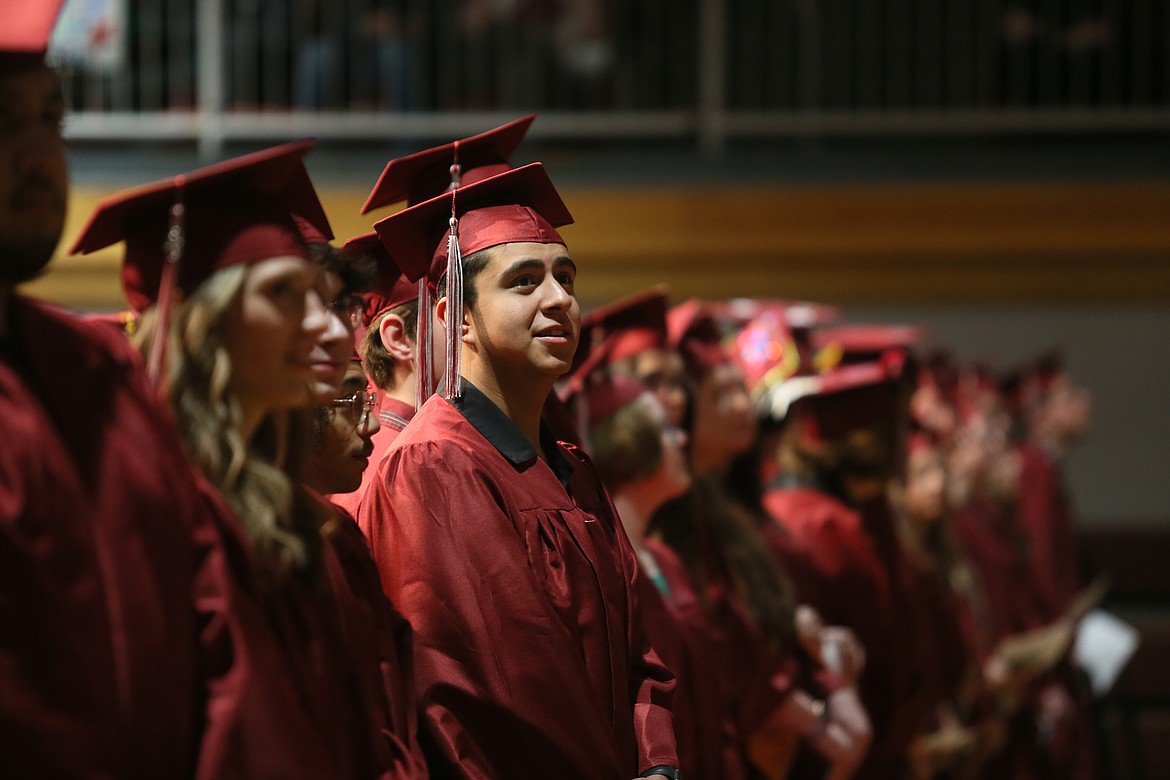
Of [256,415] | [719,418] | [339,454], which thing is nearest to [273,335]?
[256,415]

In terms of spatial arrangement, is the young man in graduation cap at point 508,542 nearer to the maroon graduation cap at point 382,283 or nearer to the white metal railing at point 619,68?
the maroon graduation cap at point 382,283

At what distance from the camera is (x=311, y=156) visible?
9539 mm

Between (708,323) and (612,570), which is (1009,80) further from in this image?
(612,570)

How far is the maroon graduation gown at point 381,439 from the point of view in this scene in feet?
9.07

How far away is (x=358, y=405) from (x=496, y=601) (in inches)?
16.0

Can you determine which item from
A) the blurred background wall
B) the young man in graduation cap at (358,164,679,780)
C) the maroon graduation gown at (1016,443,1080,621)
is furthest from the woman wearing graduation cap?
the maroon graduation gown at (1016,443,1080,621)

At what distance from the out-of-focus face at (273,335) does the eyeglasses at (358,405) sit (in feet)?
1.91

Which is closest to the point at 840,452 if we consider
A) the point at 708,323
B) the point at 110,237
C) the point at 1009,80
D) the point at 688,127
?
the point at 708,323

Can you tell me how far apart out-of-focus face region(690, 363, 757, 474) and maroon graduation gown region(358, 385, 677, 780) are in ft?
5.02

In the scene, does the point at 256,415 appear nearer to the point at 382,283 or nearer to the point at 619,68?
the point at 382,283

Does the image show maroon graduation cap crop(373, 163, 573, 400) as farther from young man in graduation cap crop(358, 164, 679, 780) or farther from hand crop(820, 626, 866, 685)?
hand crop(820, 626, 866, 685)

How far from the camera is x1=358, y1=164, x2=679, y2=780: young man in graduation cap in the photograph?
8.28ft

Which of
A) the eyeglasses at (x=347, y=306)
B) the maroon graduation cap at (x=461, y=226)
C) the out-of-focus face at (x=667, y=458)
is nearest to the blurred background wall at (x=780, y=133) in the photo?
the out-of-focus face at (x=667, y=458)

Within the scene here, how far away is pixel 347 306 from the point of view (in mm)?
2508
